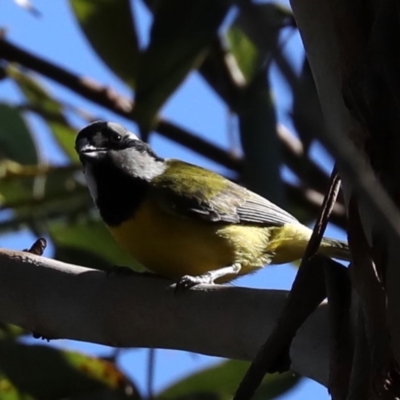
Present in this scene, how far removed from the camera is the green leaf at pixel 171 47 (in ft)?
4.69

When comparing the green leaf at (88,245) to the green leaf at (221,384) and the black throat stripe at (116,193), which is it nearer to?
the black throat stripe at (116,193)

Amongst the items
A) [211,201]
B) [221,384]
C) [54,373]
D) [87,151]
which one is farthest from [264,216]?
[54,373]

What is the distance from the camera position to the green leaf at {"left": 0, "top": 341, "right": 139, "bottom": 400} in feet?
4.22

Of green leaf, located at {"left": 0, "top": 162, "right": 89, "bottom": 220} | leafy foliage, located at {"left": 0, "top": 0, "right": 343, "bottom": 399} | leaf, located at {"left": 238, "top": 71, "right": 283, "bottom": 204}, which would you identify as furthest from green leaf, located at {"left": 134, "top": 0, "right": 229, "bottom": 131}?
green leaf, located at {"left": 0, "top": 162, "right": 89, "bottom": 220}

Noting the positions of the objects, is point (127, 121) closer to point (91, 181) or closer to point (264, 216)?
point (91, 181)

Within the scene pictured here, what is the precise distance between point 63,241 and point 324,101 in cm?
103

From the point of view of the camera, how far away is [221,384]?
1.42 m

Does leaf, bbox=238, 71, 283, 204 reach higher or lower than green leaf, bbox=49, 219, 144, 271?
higher

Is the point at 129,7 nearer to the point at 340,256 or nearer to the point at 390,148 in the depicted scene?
the point at 340,256

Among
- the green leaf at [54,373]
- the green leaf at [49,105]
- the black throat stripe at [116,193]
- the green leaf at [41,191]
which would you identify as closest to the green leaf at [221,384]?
the green leaf at [54,373]

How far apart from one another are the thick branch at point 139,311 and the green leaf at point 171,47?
0.53 metres

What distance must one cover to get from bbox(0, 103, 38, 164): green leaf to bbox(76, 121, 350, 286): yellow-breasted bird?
0.10 m

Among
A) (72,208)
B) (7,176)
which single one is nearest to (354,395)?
(7,176)

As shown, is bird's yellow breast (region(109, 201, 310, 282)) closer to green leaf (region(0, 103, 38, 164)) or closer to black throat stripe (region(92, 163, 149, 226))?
black throat stripe (region(92, 163, 149, 226))
